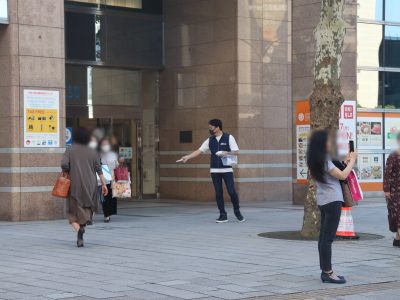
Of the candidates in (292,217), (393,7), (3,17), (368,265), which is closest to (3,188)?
(3,17)

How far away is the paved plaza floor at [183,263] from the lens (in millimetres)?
7664

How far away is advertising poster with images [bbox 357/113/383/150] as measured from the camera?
2195cm

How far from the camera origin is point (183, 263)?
9445 mm

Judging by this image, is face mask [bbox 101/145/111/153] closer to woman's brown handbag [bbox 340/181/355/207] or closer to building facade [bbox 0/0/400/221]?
woman's brown handbag [bbox 340/181/355/207]

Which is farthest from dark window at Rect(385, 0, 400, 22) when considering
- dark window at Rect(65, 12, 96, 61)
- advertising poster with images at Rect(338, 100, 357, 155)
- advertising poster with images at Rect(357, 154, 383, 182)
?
dark window at Rect(65, 12, 96, 61)

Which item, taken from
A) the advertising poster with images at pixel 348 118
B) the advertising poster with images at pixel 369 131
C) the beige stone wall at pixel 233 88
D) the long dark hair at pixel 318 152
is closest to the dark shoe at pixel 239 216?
the advertising poster with images at pixel 348 118

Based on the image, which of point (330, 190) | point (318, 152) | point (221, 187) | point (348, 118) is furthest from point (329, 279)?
point (348, 118)

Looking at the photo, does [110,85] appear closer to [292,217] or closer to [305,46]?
[305,46]

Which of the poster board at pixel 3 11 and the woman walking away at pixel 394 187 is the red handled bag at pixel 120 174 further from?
the woman walking away at pixel 394 187

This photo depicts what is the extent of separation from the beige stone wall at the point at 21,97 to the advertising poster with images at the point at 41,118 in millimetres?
105

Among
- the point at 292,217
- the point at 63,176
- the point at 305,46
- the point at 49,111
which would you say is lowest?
the point at 292,217

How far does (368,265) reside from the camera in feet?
30.6

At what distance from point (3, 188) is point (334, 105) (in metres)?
6.77

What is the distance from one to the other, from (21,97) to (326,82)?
6.06 metres
